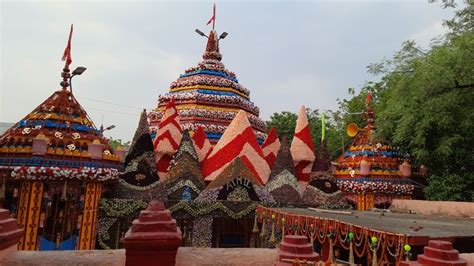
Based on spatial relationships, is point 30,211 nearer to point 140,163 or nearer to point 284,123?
A: point 140,163

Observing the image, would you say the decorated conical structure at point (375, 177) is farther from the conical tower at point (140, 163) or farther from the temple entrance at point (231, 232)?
the conical tower at point (140, 163)

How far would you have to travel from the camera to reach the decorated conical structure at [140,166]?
11.7 meters

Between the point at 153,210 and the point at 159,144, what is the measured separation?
1215 cm

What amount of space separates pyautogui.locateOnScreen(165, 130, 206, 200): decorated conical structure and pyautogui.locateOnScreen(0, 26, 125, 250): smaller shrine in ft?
6.68

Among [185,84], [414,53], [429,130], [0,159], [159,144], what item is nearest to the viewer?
[0,159]

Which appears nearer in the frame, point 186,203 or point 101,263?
point 101,263

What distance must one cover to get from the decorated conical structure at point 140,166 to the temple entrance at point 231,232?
2.66 m

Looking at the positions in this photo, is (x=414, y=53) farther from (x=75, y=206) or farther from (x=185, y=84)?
(x=75, y=206)

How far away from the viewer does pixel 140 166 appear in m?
12.2

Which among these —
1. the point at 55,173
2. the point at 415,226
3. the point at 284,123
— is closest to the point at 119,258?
the point at 415,226

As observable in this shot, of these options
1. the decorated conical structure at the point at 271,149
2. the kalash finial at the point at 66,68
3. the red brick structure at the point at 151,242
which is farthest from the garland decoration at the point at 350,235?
the kalash finial at the point at 66,68

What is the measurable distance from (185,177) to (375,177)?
8162 mm

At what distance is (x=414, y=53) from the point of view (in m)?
15.9

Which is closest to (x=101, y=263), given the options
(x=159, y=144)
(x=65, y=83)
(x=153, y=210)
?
(x=153, y=210)
